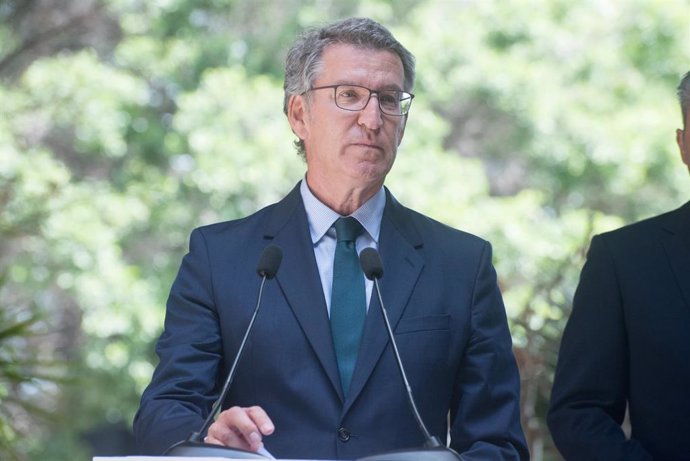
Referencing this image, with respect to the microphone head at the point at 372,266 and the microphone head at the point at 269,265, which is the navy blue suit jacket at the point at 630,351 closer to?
the microphone head at the point at 372,266

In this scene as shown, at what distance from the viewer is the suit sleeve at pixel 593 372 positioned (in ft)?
8.88

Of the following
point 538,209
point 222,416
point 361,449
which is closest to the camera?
point 222,416

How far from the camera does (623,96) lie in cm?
1103

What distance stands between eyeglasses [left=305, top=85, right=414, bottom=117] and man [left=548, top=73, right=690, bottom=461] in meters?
0.55

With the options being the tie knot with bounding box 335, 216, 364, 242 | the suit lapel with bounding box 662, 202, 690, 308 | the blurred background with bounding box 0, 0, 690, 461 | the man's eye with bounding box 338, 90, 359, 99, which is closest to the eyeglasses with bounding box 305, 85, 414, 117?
the man's eye with bounding box 338, 90, 359, 99

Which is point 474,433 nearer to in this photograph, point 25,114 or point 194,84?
point 194,84

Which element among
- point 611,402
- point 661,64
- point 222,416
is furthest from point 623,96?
point 222,416

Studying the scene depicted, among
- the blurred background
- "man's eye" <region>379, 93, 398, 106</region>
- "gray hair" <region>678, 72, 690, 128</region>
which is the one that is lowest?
"gray hair" <region>678, 72, 690, 128</region>

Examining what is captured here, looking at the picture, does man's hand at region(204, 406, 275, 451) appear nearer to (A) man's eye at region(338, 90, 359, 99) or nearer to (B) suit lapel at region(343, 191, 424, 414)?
(B) suit lapel at region(343, 191, 424, 414)

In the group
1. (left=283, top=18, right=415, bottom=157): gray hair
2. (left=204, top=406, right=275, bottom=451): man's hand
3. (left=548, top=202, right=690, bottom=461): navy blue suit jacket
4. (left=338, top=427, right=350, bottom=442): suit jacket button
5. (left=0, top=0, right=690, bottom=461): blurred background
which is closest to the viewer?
(left=204, top=406, right=275, bottom=451): man's hand

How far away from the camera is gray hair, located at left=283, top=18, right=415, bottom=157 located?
278 cm

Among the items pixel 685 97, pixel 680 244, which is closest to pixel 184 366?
pixel 680 244

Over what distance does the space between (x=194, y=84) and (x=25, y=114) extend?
167 cm

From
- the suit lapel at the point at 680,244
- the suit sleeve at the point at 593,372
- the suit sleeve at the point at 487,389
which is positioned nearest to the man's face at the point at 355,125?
the suit sleeve at the point at 487,389
